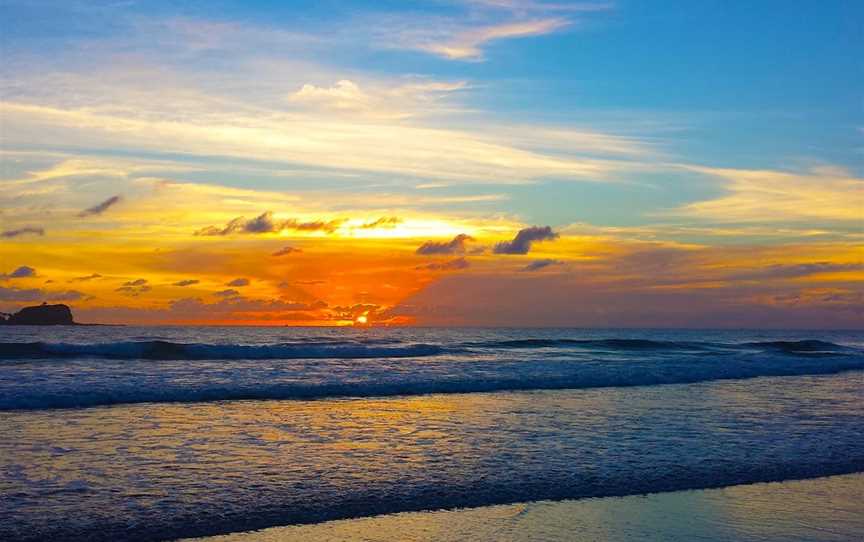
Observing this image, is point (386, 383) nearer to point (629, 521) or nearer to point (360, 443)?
point (360, 443)

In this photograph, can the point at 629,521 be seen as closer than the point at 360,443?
Yes

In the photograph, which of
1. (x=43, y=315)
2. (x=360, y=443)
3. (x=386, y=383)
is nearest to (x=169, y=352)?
(x=386, y=383)

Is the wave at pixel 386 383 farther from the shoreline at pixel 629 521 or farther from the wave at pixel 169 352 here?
the shoreline at pixel 629 521

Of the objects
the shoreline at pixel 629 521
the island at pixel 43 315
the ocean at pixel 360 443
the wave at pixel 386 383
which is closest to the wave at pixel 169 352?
the wave at pixel 386 383

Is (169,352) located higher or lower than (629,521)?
lower

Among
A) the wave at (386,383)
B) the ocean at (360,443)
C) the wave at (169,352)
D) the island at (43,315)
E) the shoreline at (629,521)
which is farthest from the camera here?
the island at (43,315)

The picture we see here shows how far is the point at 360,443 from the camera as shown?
47.0 ft

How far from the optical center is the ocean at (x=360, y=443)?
9984mm

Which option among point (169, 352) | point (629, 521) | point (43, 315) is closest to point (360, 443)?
point (629, 521)

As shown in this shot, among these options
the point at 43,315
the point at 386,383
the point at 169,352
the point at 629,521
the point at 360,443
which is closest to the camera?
the point at 629,521

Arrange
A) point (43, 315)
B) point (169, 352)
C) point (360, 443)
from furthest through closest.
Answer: point (43, 315) → point (169, 352) → point (360, 443)

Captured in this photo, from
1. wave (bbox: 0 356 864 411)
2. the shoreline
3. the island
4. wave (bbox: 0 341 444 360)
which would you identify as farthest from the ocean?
the island

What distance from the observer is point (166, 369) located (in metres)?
31.4

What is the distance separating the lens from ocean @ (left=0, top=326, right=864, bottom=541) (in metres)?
9.98
